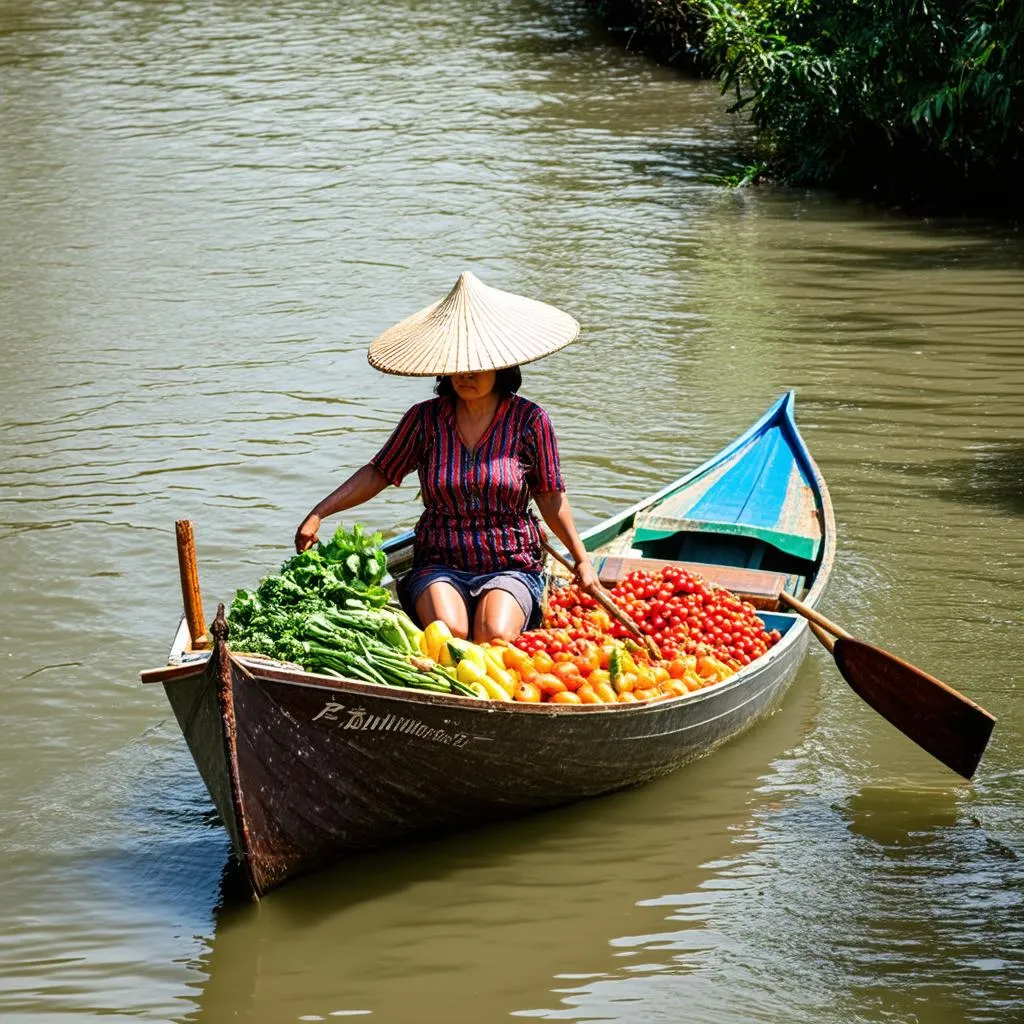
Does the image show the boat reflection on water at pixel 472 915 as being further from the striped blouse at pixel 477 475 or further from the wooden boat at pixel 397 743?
the striped blouse at pixel 477 475

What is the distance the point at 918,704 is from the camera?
5.83m

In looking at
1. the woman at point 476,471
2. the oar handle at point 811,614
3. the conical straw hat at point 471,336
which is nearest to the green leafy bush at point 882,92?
the oar handle at point 811,614

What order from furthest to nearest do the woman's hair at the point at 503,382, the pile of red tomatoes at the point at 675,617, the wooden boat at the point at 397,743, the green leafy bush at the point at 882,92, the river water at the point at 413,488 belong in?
the green leafy bush at the point at 882,92 < the pile of red tomatoes at the point at 675,617 < the woman's hair at the point at 503,382 < the river water at the point at 413,488 < the wooden boat at the point at 397,743

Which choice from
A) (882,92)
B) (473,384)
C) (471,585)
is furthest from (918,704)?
(882,92)

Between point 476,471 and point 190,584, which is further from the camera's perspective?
point 476,471

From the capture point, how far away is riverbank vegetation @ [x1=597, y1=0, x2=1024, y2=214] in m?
11.8

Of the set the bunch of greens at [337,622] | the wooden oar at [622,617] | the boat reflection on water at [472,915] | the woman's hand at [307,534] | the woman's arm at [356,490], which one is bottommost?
the boat reflection on water at [472,915]

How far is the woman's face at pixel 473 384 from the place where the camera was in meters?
5.64

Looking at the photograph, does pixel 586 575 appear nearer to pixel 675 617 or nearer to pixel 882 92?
pixel 675 617

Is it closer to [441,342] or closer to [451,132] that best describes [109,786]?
[441,342]

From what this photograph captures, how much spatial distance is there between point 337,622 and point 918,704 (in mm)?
2178

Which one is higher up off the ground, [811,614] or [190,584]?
[190,584]

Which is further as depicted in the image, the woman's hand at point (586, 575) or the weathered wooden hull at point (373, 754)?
the woman's hand at point (586, 575)

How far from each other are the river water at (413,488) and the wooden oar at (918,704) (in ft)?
0.64
